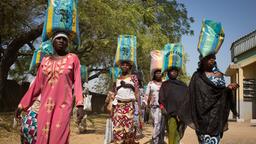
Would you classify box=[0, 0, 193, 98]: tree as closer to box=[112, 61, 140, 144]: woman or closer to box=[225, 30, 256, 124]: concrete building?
box=[225, 30, 256, 124]: concrete building

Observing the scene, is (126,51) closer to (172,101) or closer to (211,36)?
(172,101)

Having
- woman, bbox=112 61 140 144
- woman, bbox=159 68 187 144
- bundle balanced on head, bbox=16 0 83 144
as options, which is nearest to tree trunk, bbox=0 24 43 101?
woman, bbox=159 68 187 144

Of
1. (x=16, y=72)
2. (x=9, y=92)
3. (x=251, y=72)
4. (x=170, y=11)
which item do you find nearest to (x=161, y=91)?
(x=9, y=92)

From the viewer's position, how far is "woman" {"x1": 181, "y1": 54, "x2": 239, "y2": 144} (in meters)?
6.13

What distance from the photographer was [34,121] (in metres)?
5.64

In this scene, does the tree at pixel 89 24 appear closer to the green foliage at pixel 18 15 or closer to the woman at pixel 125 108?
the green foliage at pixel 18 15

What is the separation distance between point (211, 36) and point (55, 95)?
280cm

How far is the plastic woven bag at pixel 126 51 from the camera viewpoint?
8805 millimetres

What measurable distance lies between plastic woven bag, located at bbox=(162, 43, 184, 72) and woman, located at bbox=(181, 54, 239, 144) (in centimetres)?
270

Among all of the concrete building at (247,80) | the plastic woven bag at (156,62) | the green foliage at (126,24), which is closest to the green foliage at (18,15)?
the green foliage at (126,24)

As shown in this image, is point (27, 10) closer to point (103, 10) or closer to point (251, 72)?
point (103, 10)

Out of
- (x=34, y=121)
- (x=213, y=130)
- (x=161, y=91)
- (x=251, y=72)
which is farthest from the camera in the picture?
(x=251, y=72)

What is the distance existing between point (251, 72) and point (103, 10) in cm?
1329

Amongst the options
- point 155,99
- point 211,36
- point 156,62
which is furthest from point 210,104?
point 156,62
